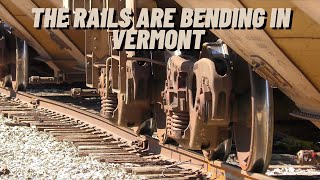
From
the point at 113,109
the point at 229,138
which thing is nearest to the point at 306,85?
the point at 229,138

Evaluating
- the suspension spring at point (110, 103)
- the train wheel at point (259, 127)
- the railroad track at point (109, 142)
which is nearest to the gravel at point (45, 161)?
the railroad track at point (109, 142)

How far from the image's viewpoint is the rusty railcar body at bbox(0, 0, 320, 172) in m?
4.20

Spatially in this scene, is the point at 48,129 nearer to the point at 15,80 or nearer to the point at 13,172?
the point at 13,172

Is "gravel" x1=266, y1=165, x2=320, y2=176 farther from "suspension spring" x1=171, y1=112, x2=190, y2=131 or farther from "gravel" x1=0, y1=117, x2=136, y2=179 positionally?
"gravel" x1=0, y1=117, x2=136, y2=179

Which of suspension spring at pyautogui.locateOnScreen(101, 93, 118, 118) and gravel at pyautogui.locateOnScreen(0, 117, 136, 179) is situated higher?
suspension spring at pyautogui.locateOnScreen(101, 93, 118, 118)

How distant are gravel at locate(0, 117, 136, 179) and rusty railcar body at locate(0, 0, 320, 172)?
0.60m

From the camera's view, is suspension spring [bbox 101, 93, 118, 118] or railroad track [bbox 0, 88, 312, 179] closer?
railroad track [bbox 0, 88, 312, 179]

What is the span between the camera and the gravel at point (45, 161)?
5902 millimetres

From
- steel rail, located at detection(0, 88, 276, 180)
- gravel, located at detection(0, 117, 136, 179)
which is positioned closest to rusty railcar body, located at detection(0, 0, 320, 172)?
steel rail, located at detection(0, 88, 276, 180)

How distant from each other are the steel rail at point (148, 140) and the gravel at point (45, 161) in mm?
590

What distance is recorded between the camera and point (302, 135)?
639 centimetres

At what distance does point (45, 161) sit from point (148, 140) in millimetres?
1137

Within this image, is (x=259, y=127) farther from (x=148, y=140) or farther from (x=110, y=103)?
(x=110, y=103)

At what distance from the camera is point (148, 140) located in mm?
7105
